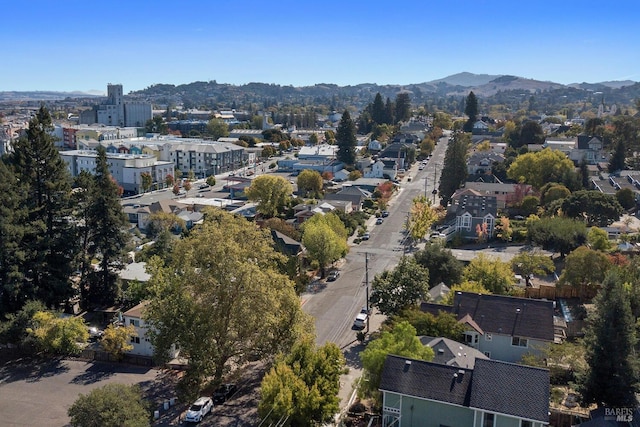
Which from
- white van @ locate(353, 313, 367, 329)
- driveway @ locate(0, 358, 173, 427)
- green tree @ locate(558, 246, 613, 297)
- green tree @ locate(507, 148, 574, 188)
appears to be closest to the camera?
driveway @ locate(0, 358, 173, 427)

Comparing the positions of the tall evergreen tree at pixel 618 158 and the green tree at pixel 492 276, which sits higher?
the tall evergreen tree at pixel 618 158

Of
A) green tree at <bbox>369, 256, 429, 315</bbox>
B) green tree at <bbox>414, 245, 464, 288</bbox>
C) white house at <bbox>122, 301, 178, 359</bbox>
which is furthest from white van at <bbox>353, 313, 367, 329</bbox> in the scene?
white house at <bbox>122, 301, 178, 359</bbox>

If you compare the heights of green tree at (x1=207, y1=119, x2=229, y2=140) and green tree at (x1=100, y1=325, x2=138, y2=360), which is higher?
green tree at (x1=207, y1=119, x2=229, y2=140)

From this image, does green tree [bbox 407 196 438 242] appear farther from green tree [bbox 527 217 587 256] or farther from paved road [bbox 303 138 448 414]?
green tree [bbox 527 217 587 256]

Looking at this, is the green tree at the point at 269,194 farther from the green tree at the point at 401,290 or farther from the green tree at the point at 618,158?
the green tree at the point at 618,158

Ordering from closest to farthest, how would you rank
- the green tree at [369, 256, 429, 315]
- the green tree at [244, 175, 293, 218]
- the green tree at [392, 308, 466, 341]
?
1. the green tree at [392, 308, 466, 341]
2. the green tree at [369, 256, 429, 315]
3. the green tree at [244, 175, 293, 218]

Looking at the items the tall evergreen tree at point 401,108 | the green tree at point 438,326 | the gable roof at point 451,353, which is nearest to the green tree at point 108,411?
the gable roof at point 451,353

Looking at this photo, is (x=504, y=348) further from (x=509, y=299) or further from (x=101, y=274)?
(x=101, y=274)

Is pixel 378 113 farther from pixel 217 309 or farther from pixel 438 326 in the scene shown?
pixel 217 309

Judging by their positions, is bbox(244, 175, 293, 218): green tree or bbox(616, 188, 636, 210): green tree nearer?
bbox(616, 188, 636, 210): green tree
